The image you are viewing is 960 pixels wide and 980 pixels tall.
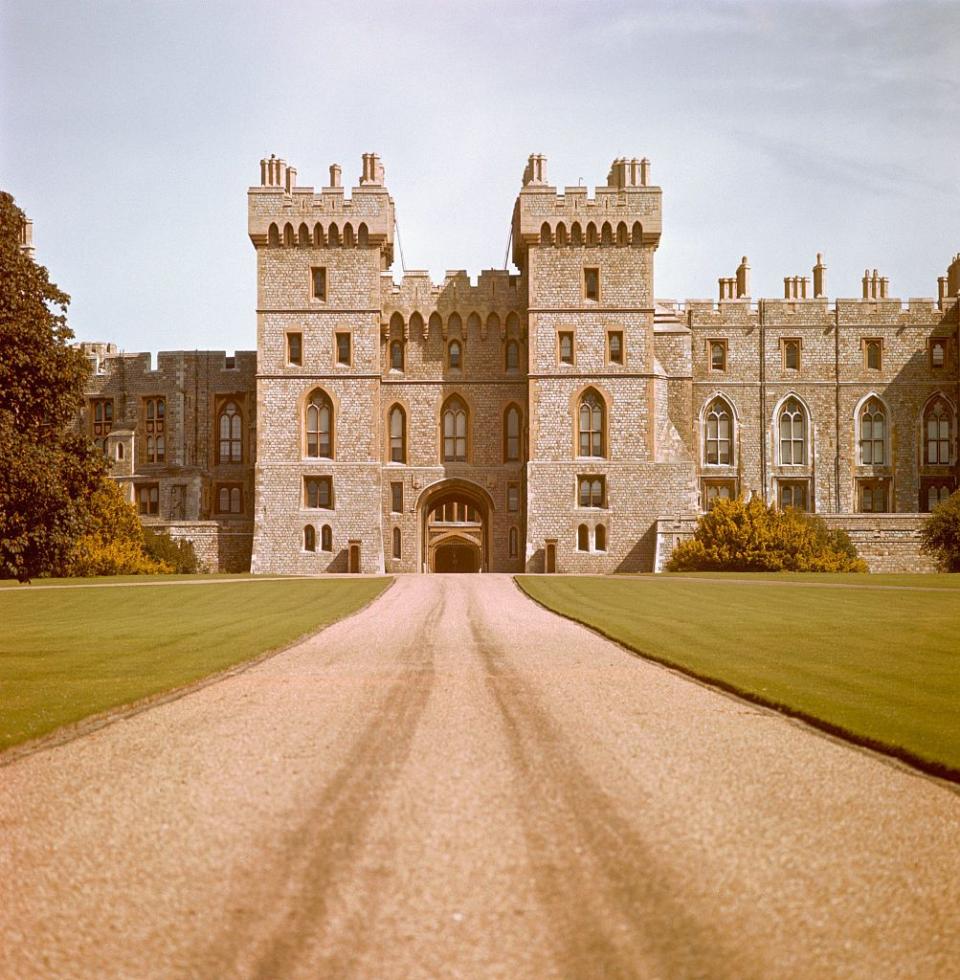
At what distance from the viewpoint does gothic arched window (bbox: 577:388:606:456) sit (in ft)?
156

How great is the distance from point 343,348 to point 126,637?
32087mm

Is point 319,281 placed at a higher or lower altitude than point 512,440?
higher

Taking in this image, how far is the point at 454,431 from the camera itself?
49.8 metres

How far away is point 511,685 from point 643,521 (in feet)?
118

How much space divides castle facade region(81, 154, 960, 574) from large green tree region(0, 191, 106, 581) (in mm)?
25942

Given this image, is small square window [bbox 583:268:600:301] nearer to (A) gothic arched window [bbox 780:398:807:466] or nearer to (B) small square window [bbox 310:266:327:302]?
(B) small square window [bbox 310:266:327:302]

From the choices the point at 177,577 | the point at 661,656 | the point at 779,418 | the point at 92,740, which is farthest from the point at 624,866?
the point at 779,418

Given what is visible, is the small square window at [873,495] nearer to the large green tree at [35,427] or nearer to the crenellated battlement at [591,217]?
the crenellated battlement at [591,217]

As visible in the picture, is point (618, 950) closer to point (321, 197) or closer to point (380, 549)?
point (380, 549)

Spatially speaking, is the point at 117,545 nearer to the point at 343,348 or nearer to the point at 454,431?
the point at 343,348

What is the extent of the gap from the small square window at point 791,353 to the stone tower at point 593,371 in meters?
9.44

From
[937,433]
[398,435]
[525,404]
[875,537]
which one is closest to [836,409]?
[937,433]

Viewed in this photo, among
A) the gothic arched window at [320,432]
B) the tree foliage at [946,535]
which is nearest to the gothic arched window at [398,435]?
the gothic arched window at [320,432]

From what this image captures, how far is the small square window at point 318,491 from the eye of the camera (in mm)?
47500
